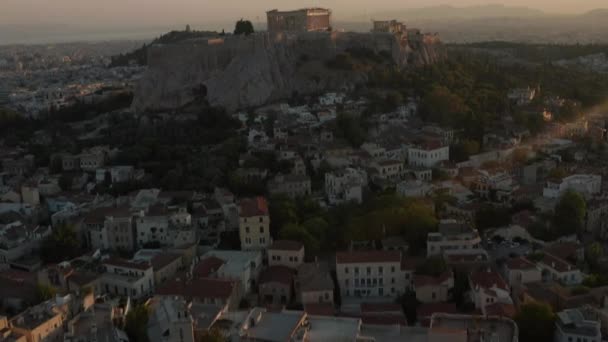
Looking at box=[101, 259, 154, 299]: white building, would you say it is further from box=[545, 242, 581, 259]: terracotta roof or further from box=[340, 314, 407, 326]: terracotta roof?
box=[545, 242, 581, 259]: terracotta roof

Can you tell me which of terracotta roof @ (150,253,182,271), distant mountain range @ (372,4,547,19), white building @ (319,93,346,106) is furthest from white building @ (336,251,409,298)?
distant mountain range @ (372,4,547,19)

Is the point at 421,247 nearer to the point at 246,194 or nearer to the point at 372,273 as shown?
the point at 372,273

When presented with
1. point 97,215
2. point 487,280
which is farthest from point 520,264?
point 97,215

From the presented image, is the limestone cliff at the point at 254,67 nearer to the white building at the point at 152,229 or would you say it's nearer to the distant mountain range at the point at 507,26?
the white building at the point at 152,229

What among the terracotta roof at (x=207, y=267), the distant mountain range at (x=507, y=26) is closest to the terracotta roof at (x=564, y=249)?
the terracotta roof at (x=207, y=267)

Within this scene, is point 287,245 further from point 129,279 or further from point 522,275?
point 522,275

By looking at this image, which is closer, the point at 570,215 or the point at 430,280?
the point at 430,280
